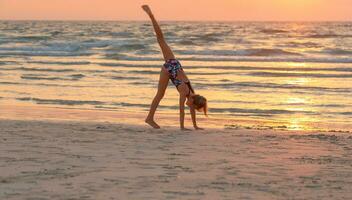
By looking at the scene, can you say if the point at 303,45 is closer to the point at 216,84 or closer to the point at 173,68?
the point at 216,84

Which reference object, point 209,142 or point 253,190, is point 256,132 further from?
point 253,190

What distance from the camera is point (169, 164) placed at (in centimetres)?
716

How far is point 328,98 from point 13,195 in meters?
11.1

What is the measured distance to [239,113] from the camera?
1331 cm

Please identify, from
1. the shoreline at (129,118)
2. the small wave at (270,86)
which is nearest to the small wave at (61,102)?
the shoreline at (129,118)

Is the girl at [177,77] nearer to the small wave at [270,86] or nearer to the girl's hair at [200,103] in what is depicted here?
the girl's hair at [200,103]

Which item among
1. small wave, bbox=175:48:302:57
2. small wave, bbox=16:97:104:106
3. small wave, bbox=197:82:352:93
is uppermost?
small wave, bbox=16:97:104:106

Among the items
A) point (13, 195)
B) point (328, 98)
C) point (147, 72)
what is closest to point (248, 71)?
point (147, 72)

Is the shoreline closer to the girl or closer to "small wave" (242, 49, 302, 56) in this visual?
the girl

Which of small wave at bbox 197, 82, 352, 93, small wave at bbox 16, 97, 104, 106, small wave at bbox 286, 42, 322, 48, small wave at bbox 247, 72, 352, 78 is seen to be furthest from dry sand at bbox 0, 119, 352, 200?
small wave at bbox 286, 42, 322, 48

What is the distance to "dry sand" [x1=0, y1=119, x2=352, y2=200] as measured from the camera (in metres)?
5.89

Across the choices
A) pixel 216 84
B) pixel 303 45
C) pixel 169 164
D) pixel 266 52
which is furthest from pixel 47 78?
pixel 303 45

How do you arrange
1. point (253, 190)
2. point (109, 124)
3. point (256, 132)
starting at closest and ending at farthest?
point (253, 190)
point (256, 132)
point (109, 124)

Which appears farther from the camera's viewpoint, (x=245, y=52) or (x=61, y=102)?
(x=245, y=52)
